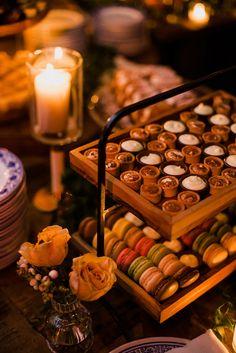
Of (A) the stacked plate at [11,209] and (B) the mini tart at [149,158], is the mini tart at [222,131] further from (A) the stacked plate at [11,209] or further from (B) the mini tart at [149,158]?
(A) the stacked plate at [11,209]

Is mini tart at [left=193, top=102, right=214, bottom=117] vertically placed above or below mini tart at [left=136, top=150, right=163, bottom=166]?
above

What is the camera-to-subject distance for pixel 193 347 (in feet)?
3.71

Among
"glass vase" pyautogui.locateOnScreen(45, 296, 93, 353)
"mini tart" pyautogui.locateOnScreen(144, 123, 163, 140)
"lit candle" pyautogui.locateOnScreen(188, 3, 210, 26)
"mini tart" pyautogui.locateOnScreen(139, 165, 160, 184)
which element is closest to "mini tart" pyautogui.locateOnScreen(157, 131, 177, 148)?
"mini tart" pyautogui.locateOnScreen(144, 123, 163, 140)

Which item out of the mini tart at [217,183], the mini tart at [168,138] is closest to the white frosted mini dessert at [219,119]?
the mini tart at [168,138]

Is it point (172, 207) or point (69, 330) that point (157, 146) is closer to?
point (172, 207)

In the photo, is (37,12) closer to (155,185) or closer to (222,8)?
(155,185)

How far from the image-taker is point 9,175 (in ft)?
4.61

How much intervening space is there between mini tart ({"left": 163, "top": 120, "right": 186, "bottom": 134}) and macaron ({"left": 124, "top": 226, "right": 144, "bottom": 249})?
0.28 metres

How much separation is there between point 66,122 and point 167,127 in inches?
15.7

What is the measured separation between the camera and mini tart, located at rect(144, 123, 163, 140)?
1321mm

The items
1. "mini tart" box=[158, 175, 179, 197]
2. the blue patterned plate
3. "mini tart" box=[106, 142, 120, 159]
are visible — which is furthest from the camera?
the blue patterned plate

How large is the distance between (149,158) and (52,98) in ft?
1.48

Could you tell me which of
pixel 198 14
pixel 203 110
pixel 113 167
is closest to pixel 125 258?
pixel 113 167

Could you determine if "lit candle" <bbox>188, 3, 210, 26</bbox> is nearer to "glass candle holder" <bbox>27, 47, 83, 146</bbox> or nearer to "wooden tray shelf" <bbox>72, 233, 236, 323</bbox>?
"glass candle holder" <bbox>27, 47, 83, 146</bbox>
